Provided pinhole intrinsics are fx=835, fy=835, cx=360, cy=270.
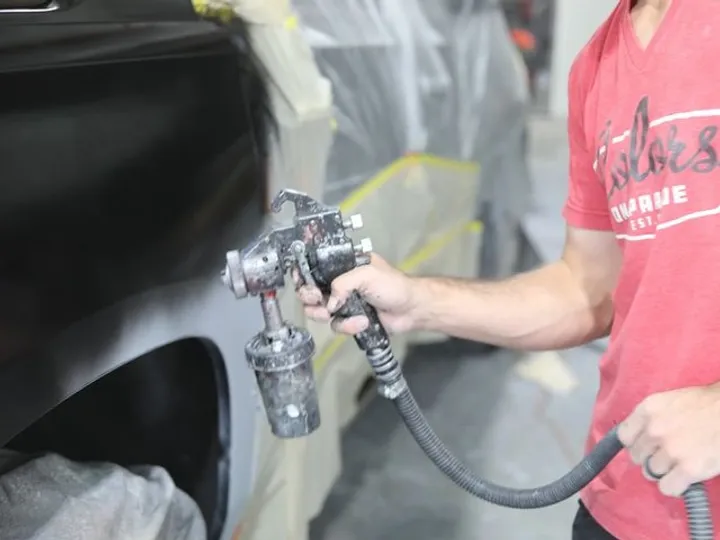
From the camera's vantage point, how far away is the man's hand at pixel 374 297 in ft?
3.01

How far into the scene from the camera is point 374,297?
1.01m

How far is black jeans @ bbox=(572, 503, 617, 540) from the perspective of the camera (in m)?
1.12

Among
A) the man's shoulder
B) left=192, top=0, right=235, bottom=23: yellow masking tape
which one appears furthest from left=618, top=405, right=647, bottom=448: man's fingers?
left=192, top=0, right=235, bottom=23: yellow masking tape

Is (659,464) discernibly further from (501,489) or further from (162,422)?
(162,422)

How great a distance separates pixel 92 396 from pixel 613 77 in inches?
30.4

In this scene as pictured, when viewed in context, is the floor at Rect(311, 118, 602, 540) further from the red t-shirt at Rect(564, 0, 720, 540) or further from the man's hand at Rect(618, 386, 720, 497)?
the man's hand at Rect(618, 386, 720, 497)

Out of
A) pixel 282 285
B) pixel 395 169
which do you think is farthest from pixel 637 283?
pixel 395 169

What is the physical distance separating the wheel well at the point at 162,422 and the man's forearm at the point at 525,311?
0.32 meters

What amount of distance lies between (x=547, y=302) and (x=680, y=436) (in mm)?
398

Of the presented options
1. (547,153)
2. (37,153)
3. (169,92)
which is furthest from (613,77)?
(547,153)

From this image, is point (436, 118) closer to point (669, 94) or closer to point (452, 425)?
point (452, 425)

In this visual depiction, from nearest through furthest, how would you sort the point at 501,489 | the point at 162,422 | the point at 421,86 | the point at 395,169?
1. the point at 501,489
2. the point at 162,422
3. the point at 395,169
4. the point at 421,86

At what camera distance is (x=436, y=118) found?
2.32m

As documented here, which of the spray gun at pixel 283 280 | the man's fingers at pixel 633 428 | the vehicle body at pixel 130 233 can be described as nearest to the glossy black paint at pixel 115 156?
the vehicle body at pixel 130 233
